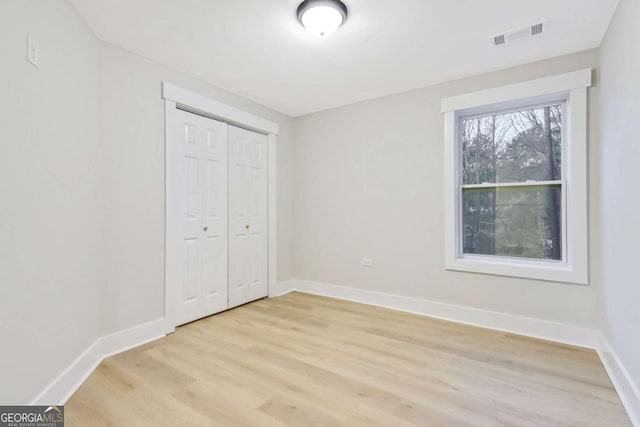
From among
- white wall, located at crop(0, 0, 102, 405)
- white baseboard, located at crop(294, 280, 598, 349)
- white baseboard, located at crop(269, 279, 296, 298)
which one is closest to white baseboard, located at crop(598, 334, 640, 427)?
white baseboard, located at crop(294, 280, 598, 349)

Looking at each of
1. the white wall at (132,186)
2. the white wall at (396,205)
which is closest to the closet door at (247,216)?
the white wall at (396,205)

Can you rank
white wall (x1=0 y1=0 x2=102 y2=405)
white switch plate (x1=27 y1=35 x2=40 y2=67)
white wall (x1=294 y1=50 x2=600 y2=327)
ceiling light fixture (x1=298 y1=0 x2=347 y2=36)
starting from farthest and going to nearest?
white wall (x1=294 y1=50 x2=600 y2=327), ceiling light fixture (x1=298 y1=0 x2=347 y2=36), white switch plate (x1=27 y1=35 x2=40 y2=67), white wall (x1=0 y1=0 x2=102 y2=405)

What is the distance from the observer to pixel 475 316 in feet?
9.98

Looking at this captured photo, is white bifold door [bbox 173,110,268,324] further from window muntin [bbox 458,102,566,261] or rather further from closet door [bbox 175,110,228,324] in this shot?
window muntin [bbox 458,102,566,261]

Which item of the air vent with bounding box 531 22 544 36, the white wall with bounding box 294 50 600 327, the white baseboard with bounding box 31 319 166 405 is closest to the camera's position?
the white baseboard with bounding box 31 319 166 405

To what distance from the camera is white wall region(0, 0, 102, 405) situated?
4.74 feet

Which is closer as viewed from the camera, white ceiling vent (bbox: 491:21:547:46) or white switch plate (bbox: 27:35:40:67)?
white switch plate (bbox: 27:35:40:67)

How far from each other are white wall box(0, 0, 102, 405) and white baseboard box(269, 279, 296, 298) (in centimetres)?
209

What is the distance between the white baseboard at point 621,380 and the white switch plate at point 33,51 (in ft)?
12.2

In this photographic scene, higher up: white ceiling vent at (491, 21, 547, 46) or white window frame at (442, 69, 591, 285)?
white ceiling vent at (491, 21, 547, 46)

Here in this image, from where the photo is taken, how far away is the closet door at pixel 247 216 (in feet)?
11.7

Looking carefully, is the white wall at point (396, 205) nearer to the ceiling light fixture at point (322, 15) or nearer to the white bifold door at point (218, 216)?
the white bifold door at point (218, 216)

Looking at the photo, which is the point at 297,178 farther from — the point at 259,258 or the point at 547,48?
the point at 547,48

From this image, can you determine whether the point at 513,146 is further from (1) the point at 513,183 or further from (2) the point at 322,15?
(2) the point at 322,15
